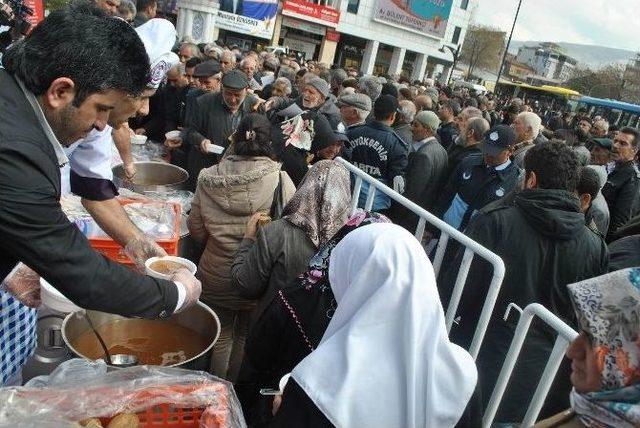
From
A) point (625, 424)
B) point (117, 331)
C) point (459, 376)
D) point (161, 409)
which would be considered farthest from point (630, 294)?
point (117, 331)

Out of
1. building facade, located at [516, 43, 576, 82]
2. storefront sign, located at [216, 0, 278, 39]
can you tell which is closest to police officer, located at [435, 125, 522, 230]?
storefront sign, located at [216, 0, 278, 39]

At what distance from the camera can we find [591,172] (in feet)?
11.7

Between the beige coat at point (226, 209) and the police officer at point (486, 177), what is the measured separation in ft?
6.55

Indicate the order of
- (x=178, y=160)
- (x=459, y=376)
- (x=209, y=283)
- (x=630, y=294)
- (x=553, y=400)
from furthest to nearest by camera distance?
(x=178, y=160) → (x=209, y=283) → (x=553, y=400) → (x=459, y=376) → (x=630, y=294)

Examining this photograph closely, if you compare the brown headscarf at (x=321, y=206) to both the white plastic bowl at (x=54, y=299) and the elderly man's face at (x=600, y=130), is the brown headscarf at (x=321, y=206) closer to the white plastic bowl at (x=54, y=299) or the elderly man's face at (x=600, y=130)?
the white plastic bowl at (x=54, y=299)

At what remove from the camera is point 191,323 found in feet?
7.18

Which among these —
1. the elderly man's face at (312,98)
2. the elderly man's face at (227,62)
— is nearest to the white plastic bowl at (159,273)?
the elderly man's face at (312,98)

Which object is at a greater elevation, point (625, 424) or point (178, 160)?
Answer: point (625, 424)

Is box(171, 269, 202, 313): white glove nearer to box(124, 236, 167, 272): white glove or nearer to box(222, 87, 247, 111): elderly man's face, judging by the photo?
box(124, 236, 167, 272): white glove

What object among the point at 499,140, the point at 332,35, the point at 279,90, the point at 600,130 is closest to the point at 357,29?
the point at 332,35

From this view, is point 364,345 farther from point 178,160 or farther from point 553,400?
point 178,160

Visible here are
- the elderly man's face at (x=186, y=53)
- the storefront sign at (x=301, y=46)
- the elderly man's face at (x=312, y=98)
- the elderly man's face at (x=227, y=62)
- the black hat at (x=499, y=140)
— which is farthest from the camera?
the storefront sign at (x=301, y=46)

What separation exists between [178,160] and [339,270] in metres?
3.68

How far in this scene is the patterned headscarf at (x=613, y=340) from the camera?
0.95m
